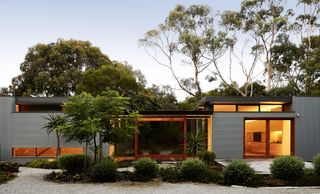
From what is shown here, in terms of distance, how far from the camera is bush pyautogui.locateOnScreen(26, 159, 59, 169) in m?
19.3

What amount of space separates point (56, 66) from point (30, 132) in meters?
21.9

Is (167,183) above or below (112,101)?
below

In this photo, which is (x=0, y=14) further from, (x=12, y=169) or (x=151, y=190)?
(x=151, y=190)

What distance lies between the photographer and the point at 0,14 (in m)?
24.4

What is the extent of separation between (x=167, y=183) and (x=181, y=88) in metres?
27.9

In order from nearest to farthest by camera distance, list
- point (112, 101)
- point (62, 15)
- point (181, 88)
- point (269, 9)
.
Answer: point (112, 101) < point (62, 15) < point (269, 9) < point (181, 88)

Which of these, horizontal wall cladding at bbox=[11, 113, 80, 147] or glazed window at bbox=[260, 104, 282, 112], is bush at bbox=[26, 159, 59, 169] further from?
glazed window at bbox=[260, 104, 282, 112]

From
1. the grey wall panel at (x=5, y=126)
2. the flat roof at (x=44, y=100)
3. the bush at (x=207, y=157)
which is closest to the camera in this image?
the bush at (x=207, y=157)

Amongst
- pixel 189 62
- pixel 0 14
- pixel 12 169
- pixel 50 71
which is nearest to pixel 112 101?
pixel 12 169

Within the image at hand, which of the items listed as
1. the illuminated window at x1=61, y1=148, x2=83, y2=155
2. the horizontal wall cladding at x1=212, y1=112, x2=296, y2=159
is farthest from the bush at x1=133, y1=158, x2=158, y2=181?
the horizontal wall cladding at x1=212, y1=112, x2=296, y2=159

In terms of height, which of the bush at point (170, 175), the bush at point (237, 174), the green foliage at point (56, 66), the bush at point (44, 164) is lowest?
the bush at point (44, 164)

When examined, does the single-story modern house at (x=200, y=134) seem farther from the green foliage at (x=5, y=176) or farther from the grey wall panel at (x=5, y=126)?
the green foliage at (x=5, y=176)

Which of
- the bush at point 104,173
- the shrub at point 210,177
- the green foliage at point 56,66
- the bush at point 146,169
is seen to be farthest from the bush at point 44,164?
the green foliage at point 56,66

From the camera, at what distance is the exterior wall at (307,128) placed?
71.5 ft
